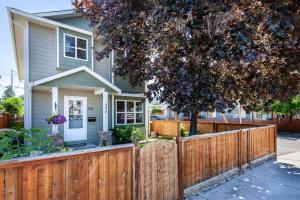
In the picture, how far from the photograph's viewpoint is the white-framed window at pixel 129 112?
13.0 metres

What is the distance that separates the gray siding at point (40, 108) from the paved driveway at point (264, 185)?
7.84 metres

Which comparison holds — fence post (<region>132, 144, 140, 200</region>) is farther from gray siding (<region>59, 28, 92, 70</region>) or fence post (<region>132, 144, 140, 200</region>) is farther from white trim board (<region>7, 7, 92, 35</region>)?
white trim board (<region>7, 7, 92, 35</region>)

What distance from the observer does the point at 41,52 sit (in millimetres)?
10219

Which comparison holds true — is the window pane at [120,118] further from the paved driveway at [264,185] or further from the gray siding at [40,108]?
the paved driveway at [264,185]

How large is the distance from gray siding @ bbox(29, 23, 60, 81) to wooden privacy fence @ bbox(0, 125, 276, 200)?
7.55 meters

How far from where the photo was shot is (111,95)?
1252 cm

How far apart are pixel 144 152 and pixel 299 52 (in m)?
6.05

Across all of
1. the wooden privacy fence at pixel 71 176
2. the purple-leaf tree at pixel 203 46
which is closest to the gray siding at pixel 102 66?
the purple-leaf tree at pixel 203 46

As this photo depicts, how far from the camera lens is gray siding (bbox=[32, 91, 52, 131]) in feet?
32.7

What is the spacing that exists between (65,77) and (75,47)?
2.28 m

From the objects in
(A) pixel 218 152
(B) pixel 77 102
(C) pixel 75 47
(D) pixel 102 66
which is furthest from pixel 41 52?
(A) pixel 218 152

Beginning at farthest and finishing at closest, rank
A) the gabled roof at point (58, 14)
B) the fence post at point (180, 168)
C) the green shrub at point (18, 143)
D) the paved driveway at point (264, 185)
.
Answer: the gabled roof at point (58, 14), the paved driveway at point (264, 185), the fence post at point (180, 168), the green shrub at point (18, 143)

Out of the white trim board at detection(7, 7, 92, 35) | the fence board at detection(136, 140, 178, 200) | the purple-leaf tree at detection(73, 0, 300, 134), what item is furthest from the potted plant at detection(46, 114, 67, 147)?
the fence board at detection(136, 140, 178, 200)

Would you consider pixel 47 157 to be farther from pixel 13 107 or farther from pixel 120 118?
pixel 13 107
